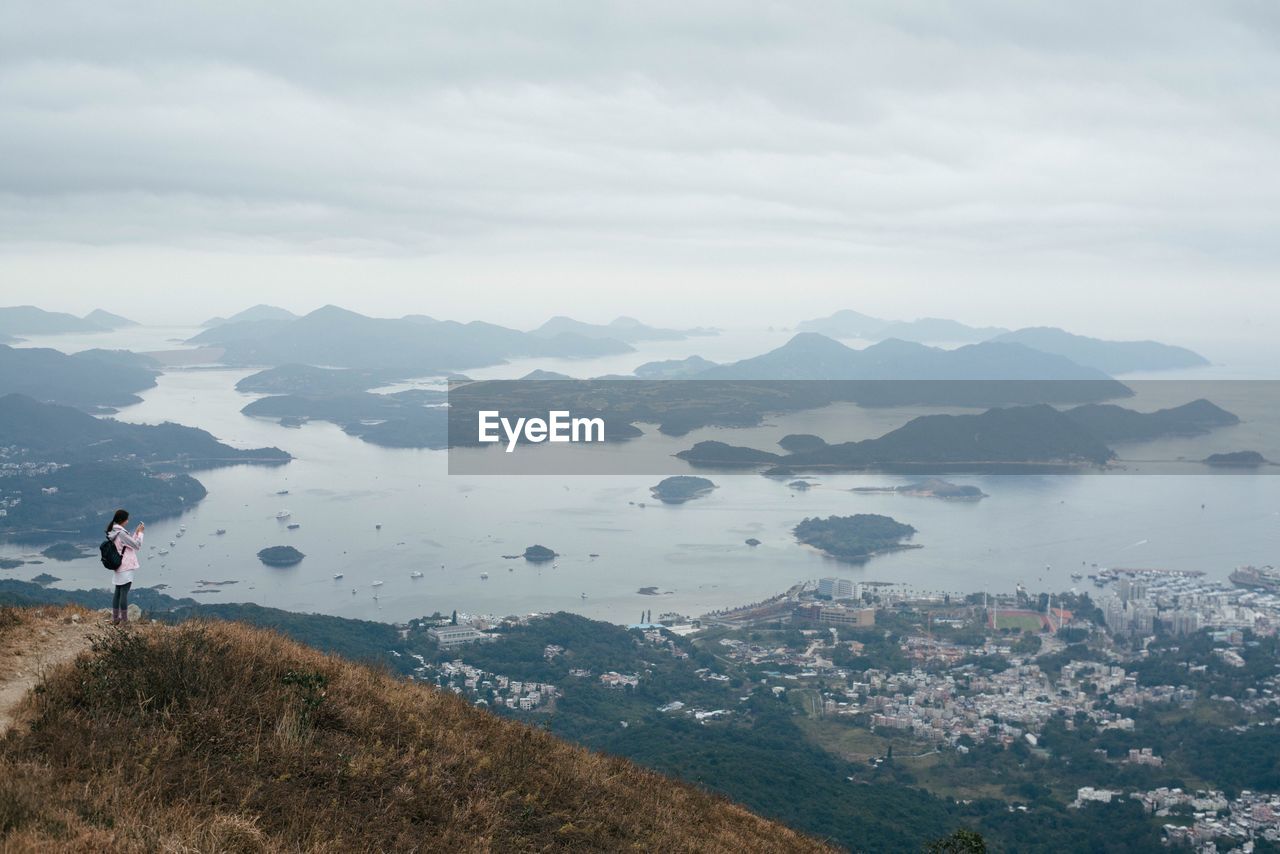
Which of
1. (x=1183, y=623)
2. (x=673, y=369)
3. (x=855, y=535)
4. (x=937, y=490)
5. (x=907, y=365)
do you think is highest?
(x=907, y=365)

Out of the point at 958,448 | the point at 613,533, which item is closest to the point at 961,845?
the point at 613,533

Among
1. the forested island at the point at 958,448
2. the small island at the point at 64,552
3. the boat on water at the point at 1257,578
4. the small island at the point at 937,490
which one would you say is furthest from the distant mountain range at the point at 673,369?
the small island at the point at 64,552

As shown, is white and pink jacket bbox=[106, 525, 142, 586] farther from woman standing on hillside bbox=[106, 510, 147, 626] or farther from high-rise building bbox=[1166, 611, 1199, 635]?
high-rise building bbox=[1166, 611, 1199, 635]

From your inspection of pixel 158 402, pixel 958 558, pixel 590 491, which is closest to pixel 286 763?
pixel 958 558

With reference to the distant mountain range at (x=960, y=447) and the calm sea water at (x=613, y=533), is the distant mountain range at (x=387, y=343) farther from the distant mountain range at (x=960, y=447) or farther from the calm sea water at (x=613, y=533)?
the distant mountain range at (x=960, y=447)

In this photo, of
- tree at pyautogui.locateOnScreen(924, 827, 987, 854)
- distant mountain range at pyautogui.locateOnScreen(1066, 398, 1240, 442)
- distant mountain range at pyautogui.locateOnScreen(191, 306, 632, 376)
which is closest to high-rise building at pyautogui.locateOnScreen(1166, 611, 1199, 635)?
tree at pyautogui.locateOnScreen(924, 827, 987, 854)

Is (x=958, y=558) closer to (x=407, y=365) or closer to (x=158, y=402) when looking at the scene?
(x=158, y=402)

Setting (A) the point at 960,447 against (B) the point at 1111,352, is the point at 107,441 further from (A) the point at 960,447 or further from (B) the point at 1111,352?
(B) the point at 1111,352
